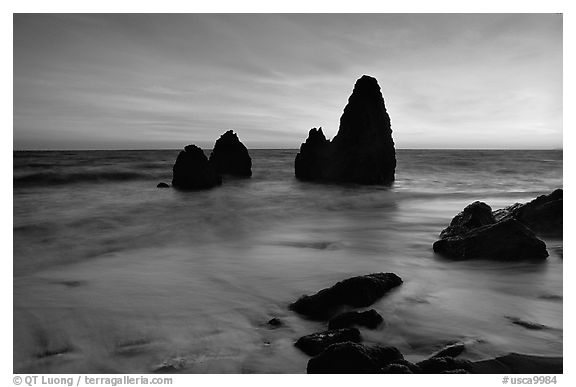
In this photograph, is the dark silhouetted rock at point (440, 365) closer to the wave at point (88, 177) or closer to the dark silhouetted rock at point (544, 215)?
the dark silhouetted rock at point (544, 215)

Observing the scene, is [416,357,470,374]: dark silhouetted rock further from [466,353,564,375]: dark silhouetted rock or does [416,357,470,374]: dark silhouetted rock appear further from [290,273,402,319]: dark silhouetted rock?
[290,273,402,319]: dark silhouetted rock

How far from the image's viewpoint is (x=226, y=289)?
169 inches

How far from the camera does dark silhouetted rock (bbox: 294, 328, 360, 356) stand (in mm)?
2932

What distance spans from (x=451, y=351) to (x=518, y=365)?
451 millimetres

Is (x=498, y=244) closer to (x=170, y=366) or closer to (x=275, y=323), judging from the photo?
(x=275, y=323)

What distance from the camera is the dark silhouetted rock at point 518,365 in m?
2.85

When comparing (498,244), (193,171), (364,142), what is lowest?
(498,244)

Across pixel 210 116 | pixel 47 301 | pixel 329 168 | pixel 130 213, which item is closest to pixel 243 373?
pixel 47 301

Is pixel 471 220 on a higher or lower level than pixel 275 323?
higher

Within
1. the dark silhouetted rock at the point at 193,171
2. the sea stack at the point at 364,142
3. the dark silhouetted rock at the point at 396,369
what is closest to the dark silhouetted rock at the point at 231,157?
the sea stack at the point at 364,142

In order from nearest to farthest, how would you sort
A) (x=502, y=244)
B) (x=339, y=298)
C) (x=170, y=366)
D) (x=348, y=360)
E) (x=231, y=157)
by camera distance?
1. (x=348, y=360)
2. (x=170, y=366)
3. (x=339, y=298)
4. (x=502, y=244)
5. (x=231, y=157)

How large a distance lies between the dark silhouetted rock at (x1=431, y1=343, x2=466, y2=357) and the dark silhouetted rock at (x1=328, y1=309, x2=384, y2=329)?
511 mm

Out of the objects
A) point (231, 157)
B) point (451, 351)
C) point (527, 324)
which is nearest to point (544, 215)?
point (527, 324)

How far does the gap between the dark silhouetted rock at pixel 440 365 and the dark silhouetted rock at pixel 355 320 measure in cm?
56
